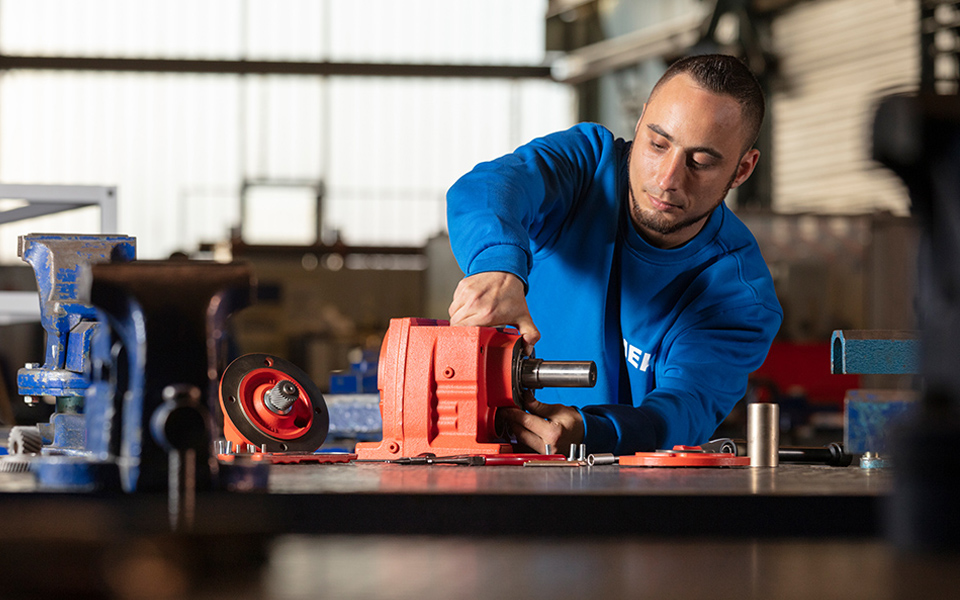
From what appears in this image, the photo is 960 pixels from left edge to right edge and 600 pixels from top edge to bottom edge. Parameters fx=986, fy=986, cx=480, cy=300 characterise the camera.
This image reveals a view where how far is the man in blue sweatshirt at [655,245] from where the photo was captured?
2188 mm

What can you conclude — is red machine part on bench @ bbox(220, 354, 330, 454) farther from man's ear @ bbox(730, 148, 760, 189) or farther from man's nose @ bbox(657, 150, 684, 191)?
man's ear @ bbox(730, 148, 760, 189)

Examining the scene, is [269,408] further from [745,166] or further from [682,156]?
[745,166]

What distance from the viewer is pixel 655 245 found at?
2432 millimetres

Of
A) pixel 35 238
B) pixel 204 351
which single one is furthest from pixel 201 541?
pixel 35 238

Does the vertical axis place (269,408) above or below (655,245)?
below

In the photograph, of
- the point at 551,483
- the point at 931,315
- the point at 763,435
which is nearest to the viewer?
the point at 931,315

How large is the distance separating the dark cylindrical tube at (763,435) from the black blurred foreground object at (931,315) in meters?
0.97

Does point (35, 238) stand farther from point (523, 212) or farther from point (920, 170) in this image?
point (920, 170)

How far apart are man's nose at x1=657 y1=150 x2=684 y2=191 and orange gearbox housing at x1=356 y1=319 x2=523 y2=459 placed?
2.32 ft

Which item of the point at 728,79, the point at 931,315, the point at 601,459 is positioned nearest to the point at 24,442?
the point at 601,459

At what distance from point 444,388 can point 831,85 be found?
10.8 m

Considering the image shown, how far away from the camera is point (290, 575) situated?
0.73 m

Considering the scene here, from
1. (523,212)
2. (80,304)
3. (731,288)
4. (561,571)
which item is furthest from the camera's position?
(731,288)

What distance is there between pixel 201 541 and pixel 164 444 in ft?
0.38
